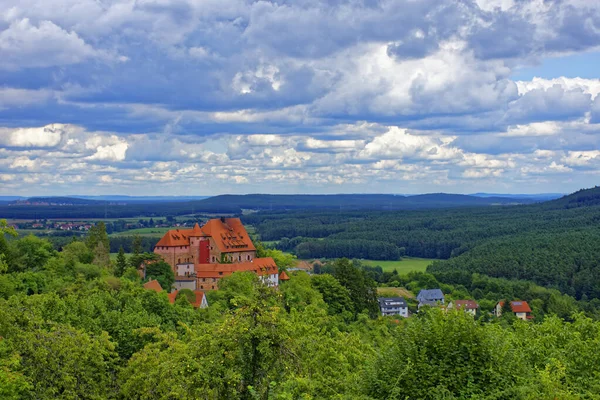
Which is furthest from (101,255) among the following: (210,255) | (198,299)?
(198,299)

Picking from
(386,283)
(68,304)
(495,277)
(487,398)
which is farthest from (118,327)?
(495,277)

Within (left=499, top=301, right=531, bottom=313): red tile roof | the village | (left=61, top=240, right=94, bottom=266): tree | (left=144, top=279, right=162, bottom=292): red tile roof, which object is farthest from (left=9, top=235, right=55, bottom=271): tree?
(left=499, top=301, right=531, bottom=313): red tile roof

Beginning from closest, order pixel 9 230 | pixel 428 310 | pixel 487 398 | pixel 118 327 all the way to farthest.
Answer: pixel 487 398
pixel 428 310
pixel 9 230
pixel 118 327

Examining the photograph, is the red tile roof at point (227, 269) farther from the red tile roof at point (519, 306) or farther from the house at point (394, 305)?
the red tile roof at point (519, 306)

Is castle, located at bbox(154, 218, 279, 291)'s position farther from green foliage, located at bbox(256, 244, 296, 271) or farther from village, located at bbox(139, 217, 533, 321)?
green foliage, located at bbox(256, 244, 296, 271)

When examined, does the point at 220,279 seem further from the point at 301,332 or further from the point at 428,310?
the point at 428,310
